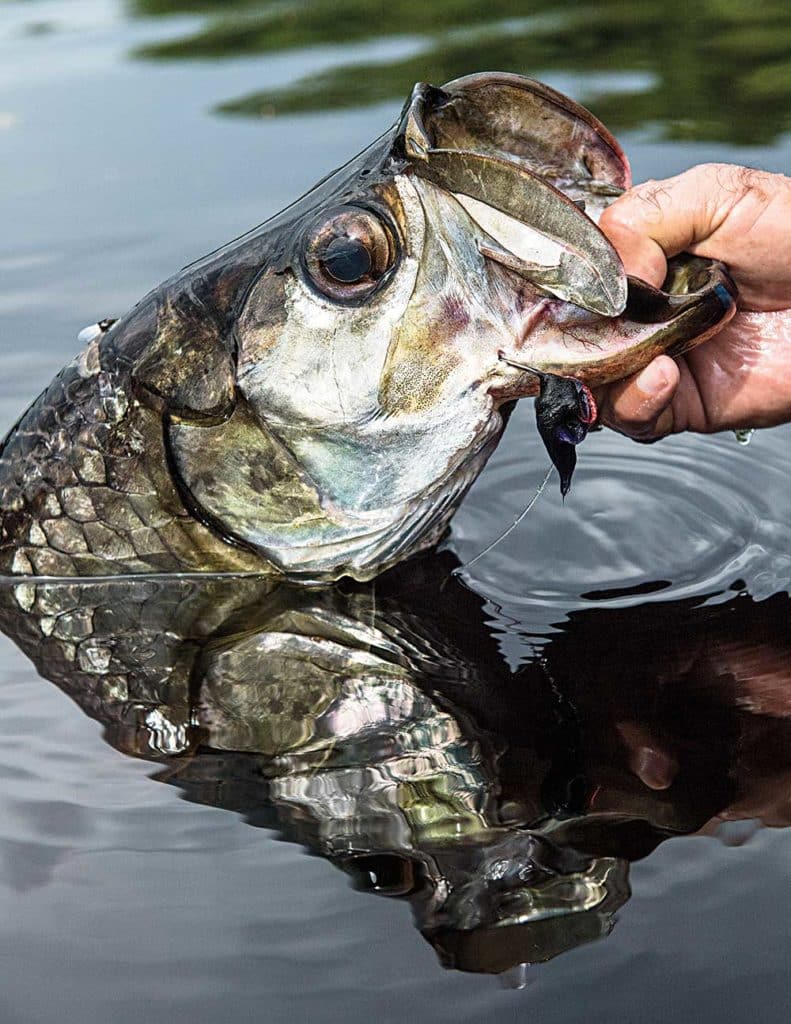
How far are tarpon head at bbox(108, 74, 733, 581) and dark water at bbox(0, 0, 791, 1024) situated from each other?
0.32 m


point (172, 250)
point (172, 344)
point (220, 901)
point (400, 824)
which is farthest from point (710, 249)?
point (172, 250)

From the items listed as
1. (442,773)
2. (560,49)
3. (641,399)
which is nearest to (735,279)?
(641,399)

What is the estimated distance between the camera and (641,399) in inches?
119

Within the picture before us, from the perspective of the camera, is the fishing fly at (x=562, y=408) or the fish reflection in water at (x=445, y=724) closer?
the fish reflection in water at (x=445, y=724)

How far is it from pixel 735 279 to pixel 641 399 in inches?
17.0

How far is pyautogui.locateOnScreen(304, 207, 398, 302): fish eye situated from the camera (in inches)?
115

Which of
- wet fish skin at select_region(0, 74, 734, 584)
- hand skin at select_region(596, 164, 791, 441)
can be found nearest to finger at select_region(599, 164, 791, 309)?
hand skin at select_region(596, 164, 791, 441)

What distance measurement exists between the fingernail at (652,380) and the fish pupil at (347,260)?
0.56m

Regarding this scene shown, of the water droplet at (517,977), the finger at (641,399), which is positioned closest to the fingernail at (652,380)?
the finger at (641,399)

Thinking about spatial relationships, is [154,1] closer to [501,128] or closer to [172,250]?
[172,250]

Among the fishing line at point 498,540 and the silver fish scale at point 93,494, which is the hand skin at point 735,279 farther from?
the silver fish scale at point 93,494

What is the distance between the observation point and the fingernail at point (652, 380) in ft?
9.74

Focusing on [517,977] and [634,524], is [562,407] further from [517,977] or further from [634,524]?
[517,977]

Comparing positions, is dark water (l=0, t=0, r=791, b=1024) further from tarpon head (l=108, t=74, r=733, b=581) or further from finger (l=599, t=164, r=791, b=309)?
finger (l=599, t=164, r=791, b=309)
